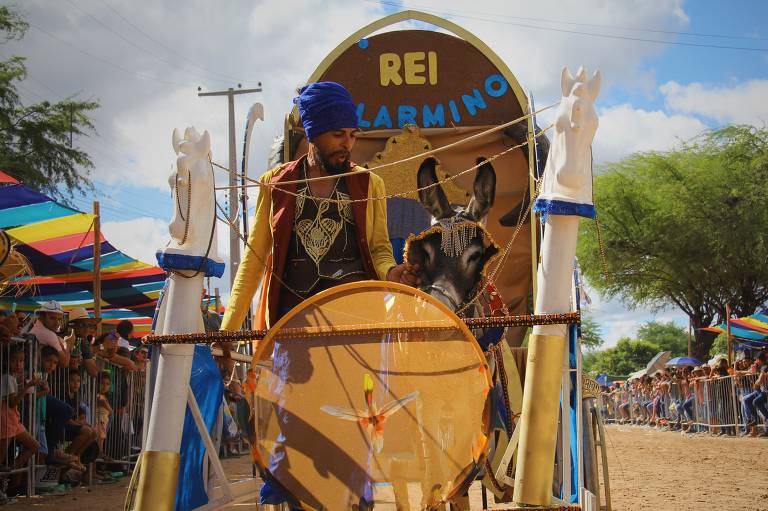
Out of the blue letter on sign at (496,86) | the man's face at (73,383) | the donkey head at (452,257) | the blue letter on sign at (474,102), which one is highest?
the blue letter on sign at (496,86)

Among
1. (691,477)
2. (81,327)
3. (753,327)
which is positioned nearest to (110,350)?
(81,327)

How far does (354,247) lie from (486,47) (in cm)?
324

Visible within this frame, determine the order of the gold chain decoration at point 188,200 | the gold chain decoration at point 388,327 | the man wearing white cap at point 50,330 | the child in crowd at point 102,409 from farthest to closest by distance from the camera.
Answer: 1. the child in crowd at point 102,409
2. the man wearing white cap at point 50,330
3. the gold chain decoration at point 188,200
4. the gold chain decoration at point 388,327

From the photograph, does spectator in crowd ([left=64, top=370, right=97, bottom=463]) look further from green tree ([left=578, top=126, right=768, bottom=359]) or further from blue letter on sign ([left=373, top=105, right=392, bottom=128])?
green tree ([left=578, top=126, right=768, bottom=359])

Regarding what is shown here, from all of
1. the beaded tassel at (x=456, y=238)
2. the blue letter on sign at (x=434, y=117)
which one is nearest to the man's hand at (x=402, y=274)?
the beaded tassel at (x=456, y=238)

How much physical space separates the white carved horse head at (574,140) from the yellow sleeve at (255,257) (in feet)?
4.59

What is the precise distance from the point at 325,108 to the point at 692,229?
26660mm

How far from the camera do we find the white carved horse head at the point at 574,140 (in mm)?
3477

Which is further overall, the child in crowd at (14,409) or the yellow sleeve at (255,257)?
the child in crowd at (14,409)


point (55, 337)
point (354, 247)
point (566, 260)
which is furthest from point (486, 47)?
point (55, 337)

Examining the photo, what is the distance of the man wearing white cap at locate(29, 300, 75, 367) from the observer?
8406mm

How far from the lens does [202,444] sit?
3938mm

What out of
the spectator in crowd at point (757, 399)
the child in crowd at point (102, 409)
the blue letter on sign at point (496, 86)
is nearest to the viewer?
the blue letter on sign at point (496, 86)

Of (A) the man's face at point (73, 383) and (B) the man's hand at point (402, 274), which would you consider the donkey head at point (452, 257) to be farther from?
(A) the man's face at point (73, 383)
